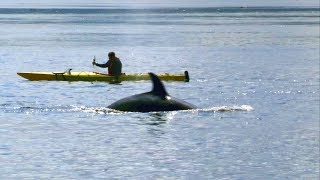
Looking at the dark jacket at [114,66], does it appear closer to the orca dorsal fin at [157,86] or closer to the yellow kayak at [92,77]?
the yellow kayak at [92,77]

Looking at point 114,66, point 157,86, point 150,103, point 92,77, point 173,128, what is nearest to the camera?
point 173,128

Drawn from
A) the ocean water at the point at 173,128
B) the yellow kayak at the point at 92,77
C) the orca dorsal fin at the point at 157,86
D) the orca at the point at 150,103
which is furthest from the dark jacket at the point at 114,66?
the orca dorsal fin at the point at 157,86

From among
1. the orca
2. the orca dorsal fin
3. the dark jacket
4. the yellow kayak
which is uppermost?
the orca dorsal fin

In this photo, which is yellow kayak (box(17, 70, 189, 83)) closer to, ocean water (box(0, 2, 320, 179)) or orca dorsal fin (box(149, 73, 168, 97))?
ocean water (box(0, 2, 320, 179))

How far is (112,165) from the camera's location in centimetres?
2456

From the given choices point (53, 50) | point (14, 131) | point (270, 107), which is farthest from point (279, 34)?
point (14, 131)

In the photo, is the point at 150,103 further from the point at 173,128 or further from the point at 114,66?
the point at 114,66

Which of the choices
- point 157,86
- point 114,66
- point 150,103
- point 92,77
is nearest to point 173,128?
point 157,86

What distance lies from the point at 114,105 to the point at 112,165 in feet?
33.3

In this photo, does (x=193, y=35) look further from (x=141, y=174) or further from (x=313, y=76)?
(x=141, y=174)

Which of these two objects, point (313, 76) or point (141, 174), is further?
point (313, 76)

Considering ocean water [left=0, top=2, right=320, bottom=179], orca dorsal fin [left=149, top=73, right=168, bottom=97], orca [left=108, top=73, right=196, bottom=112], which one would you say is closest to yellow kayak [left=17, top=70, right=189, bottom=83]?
ocean water [left=0, top=2, right=320, bottom=179]

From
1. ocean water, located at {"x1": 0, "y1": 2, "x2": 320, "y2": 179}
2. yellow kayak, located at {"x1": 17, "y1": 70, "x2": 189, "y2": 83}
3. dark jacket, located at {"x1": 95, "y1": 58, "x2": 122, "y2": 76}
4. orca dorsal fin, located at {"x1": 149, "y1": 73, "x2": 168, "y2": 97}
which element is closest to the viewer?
ocean water, located at {"x1": 0, "y1": 2, "x2": 320, "y2": 179}

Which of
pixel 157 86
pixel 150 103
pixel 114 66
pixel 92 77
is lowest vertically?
pixel 92 77
